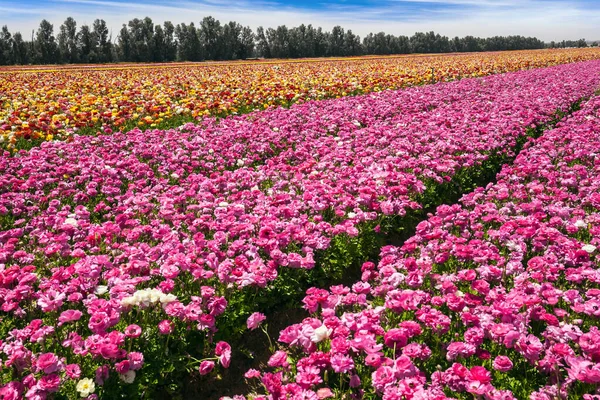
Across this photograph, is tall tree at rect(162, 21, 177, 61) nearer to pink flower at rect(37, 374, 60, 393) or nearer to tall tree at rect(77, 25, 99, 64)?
tall tree at rect(77, 25, 99, 64)

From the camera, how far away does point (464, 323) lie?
13.4 feet

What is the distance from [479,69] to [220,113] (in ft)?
85.0

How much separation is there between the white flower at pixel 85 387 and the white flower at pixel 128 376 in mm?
223

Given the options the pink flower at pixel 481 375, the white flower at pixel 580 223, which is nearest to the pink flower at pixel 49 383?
the pink flower at pixel 481 375

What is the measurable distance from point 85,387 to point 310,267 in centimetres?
262

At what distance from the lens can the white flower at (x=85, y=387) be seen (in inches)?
136

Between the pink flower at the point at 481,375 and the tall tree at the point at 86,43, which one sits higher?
the tall tree at the point at 86,43

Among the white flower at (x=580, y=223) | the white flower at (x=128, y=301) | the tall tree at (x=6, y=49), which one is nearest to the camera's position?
the white flower at (x=128, y=301)

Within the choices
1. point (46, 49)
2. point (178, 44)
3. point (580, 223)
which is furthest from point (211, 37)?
point (580, 223)

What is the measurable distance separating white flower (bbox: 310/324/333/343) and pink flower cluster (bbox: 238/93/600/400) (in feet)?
0.06

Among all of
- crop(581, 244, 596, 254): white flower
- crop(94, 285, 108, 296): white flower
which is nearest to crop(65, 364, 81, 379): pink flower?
crop(94, 285, 108, 296): white flower

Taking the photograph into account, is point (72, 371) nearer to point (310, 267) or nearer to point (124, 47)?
point (310, 267)

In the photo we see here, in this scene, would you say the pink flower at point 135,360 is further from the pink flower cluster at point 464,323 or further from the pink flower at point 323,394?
the pink flower at point 323,394

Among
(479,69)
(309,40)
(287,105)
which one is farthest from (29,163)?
(309,40)
